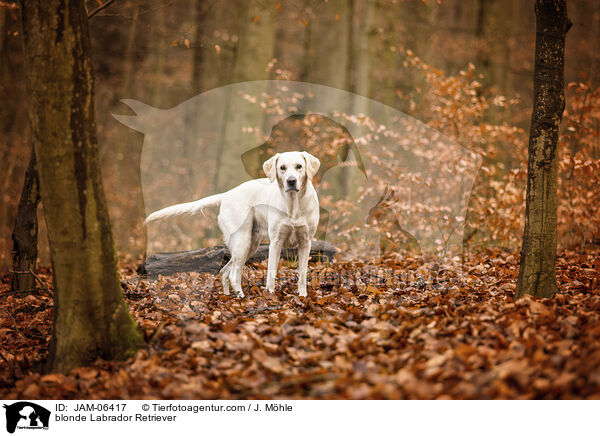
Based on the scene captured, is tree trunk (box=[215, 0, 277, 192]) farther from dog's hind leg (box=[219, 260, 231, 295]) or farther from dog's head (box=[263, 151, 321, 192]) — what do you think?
dog's head (box=[263, 151, 321, 192])

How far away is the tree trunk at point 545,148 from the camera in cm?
417

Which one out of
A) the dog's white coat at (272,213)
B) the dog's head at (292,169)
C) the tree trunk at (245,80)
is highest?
the tree trunk at (245,80)

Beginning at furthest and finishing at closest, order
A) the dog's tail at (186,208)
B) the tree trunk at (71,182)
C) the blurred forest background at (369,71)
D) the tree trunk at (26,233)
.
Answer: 1. the blurred forest background at (369,71)
2. the tree trunk at (26,233)
3. the dog's tail at (186,208)
4. the tree trunk at (71,182)

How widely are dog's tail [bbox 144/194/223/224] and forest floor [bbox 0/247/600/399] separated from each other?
3.62ft

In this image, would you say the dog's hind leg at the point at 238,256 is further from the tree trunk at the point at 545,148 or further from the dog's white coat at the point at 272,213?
the tree trunk at the point at 545,148

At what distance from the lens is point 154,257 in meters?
7.54

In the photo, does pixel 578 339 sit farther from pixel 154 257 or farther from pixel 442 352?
pixel 154 257

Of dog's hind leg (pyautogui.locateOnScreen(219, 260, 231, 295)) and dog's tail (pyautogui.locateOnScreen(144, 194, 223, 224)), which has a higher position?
dog's tail (pyautogui.locateOnScreen(144, 194, 223, 224))

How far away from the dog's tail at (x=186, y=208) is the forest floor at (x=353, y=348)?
1103 millimetres

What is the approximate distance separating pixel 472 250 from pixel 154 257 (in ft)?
19.6

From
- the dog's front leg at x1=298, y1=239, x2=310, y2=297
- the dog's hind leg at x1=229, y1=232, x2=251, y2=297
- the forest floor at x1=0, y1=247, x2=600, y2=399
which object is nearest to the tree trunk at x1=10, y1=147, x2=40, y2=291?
the forest floor at x1=0, y1=247, x2=600, y2=399

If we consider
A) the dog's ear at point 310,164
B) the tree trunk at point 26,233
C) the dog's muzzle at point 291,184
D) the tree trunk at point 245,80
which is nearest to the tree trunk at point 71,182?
the dog's muzzle at point 291,184

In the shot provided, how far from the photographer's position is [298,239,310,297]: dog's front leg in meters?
5.41

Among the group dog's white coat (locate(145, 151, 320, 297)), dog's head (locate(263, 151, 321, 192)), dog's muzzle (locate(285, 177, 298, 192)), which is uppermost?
dog's head (locate(263, 151, 321, 192))
